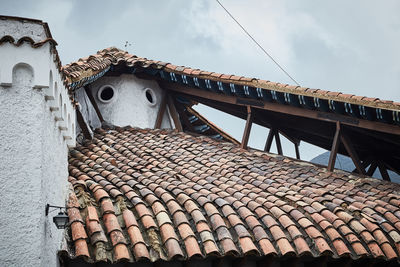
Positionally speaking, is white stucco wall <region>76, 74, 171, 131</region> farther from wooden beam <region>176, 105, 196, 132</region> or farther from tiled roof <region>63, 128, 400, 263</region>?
tiled roof <region>63, 128, 400, 263</region>

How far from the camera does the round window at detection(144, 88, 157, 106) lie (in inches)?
518

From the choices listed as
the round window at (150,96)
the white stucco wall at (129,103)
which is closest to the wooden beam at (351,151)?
the white stucco wall at (129,103)

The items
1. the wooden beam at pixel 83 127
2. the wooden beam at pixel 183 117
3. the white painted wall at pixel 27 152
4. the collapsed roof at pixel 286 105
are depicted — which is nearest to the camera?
the white painted wall at pixel 27 152

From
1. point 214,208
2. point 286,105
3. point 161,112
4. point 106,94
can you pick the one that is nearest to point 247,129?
point 286,105

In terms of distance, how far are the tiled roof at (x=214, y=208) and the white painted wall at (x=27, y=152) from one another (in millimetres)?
631

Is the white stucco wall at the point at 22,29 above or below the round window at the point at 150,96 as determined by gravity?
below

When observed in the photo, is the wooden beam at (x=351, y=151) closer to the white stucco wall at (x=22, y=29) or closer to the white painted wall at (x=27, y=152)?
the white painted wall at (x=27, y=152)

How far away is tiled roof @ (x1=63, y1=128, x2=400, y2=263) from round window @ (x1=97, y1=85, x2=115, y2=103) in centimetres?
256

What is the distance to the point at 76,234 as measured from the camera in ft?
20.1

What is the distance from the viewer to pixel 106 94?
13008 millimetres

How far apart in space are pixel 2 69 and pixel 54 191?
1.46 metres

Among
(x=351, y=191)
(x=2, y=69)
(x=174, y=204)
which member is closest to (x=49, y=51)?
(x=2, y=69)

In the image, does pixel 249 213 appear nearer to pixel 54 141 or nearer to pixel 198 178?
pixel 198 178

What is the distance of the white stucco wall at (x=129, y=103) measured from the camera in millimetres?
12641
